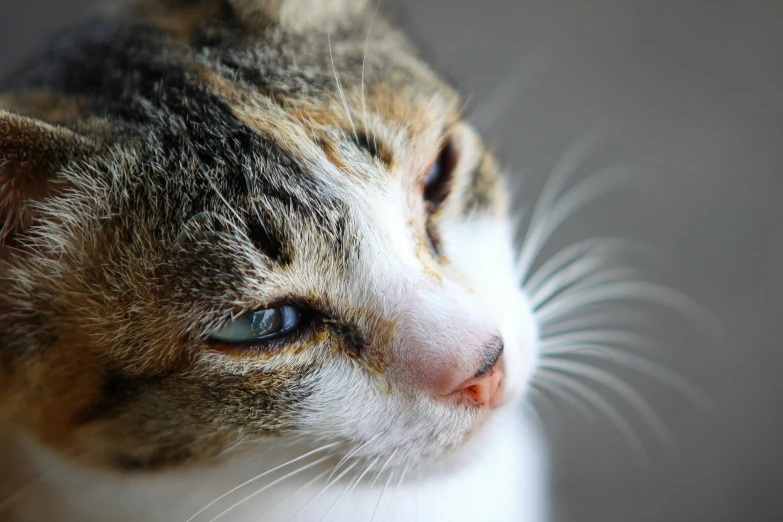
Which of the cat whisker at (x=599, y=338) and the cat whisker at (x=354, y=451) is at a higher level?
the cat whisker at (x=599, y=338)

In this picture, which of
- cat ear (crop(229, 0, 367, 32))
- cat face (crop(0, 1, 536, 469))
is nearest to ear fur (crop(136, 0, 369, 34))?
cat ear (crop(229, 0, 367, 32))

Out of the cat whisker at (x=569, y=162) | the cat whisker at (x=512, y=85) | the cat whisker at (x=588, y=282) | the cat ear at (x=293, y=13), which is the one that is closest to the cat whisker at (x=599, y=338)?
the cat whisker at (x=588, y=282)

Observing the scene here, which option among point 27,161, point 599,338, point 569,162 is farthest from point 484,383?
point 569,162

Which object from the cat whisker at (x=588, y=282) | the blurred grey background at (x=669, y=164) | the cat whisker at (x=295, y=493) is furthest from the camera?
the blurred grey background at (x=669, y=164)

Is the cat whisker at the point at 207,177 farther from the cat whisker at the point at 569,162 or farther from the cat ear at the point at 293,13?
the cat whisker at the point at 569,162

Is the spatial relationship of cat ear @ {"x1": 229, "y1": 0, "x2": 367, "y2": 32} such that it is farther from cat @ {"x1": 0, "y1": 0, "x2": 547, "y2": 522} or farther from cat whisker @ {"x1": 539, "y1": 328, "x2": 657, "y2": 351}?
cat whisker @ {"x1": 539, "y1": 328, "x2": 657, "y2": 351}

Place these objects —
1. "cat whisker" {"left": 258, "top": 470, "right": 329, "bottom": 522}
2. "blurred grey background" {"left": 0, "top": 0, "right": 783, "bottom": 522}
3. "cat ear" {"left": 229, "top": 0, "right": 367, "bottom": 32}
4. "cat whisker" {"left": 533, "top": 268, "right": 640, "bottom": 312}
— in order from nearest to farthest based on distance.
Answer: "cat whisker" {"left": 258, "top": 470, "right": 329, "bottom": 522} → "cat ear" {"left": 229, "top": 0, "right": 367, "bottom": 32} → "cat whisker" {"left": 533, "top": 268, "right": 640, "bottom": 312} → "blurred grey background" {"left": 0, "top": 0, "right": 783, "bottom": 522}

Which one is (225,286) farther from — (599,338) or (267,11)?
(599,338)
